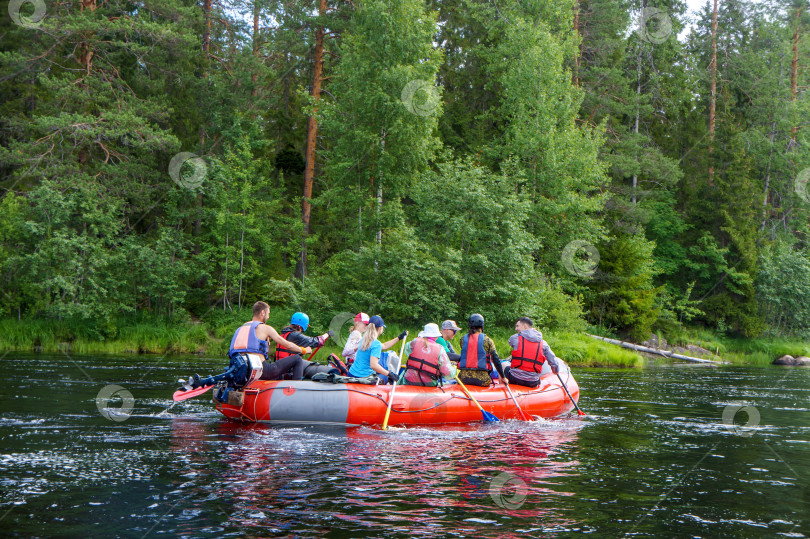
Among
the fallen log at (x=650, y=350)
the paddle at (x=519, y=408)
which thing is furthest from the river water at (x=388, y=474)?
the fallen log at (x=650, y=350)

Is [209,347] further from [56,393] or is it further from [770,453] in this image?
[770,453]

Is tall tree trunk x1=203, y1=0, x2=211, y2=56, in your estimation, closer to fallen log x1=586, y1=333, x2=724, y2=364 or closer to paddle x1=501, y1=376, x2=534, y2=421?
fallen log x1=586, y1=333, x2=724, y2=364

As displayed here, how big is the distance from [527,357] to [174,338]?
50.2 feet

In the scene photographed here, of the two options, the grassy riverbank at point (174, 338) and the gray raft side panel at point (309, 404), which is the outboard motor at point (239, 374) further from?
the grassy riverbank at point (174, 338)

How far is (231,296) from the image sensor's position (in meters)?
28.6

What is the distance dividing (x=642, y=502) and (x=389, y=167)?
21.0m

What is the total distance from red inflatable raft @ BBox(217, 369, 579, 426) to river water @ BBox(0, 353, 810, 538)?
30 cm

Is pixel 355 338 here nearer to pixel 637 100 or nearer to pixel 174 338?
pixel 174 338

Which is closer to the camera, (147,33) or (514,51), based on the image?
(147,33)

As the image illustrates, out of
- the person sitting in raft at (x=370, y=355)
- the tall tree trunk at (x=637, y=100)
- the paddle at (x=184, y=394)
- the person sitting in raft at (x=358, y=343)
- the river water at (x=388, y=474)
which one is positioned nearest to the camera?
the river water at (x=388, y=474)

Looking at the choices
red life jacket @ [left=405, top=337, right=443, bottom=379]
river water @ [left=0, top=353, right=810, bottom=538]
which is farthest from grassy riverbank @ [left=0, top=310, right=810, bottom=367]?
river water @ [left=0, top=353, right=810, bottom=538]

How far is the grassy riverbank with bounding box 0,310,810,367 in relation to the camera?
2278 cm

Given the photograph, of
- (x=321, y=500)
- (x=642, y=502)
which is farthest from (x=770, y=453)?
(x=321, y=500)

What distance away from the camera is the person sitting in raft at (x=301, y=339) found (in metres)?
10.9
